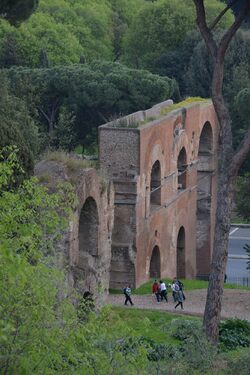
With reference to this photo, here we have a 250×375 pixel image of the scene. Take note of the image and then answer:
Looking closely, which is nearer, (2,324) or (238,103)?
(2,324)

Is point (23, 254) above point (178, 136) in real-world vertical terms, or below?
below

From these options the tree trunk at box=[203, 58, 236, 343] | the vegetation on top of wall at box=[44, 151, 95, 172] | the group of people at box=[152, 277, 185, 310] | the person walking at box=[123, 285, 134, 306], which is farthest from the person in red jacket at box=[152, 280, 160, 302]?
the tree trunk at box=[203, 58, 236, 343]

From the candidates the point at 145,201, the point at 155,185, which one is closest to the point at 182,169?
the point at 155,185

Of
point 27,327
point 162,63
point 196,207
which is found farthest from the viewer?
point 162,63

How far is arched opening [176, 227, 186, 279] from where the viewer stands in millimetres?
26344

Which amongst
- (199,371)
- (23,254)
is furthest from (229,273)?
(23,254)

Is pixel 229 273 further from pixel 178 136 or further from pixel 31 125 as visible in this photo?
pixel 31 125

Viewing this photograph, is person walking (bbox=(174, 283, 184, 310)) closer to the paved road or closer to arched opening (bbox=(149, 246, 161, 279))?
arched opening (bbox=(149, 246, 161, 279))

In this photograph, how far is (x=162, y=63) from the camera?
42.4m

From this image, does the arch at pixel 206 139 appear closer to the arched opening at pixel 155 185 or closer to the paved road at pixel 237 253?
the paved road at pixel 237 253

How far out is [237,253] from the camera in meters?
31.5

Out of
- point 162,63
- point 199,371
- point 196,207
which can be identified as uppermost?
point 162,63

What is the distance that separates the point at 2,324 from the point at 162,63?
35.8 m

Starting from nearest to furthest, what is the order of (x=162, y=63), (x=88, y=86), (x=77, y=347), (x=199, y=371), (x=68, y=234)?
(x=77, y=347)
(x=199, y=371)
(x=68, y=234)
(x=88, y=86)
(x=162, y=63)
